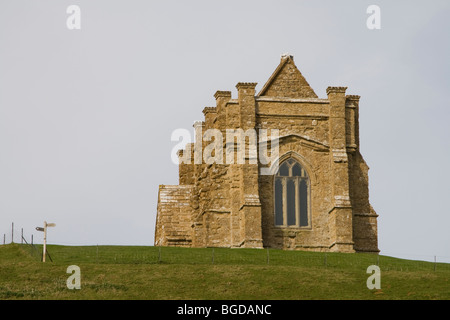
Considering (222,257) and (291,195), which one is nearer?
(222,257)

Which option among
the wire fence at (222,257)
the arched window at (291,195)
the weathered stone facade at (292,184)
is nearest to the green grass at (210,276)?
the wire fence at (222,257)

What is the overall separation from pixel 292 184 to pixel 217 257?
31.8 ft

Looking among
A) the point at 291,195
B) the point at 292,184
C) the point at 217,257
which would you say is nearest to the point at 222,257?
the point at 217,257

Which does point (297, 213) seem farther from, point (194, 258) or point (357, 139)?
point (194, 258)

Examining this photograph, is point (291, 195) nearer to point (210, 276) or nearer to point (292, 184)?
point (292, 184)

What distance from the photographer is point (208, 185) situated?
193 feet

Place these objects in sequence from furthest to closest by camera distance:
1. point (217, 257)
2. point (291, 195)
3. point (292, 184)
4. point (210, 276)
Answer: point (292, 184) → point (291, 195) → point (217, 257) → point (210, 276)

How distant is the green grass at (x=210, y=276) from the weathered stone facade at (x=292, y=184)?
4685 mm

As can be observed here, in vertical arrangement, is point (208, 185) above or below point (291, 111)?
below

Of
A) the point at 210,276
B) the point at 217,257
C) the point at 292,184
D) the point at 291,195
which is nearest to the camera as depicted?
the point at 210,276

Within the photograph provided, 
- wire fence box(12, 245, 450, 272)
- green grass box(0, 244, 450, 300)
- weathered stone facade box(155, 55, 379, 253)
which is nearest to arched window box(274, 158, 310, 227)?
weathered stone facade box(155, 55, 379, 253)

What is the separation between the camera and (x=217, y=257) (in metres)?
50.1
